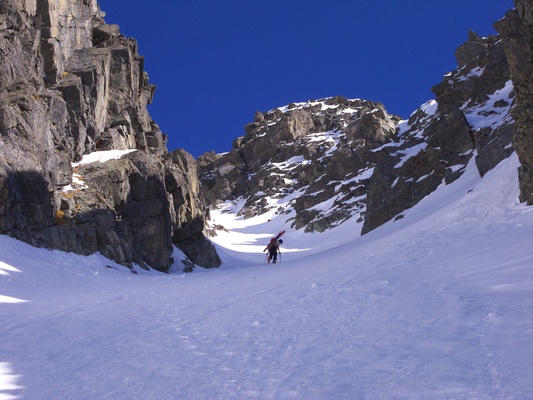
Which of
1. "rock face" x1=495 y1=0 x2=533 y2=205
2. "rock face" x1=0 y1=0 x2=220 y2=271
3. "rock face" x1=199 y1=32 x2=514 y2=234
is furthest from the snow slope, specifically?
"rock face" x1=199 y1=32 x2=514 y2=234

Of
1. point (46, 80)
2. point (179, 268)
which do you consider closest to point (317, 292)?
point (179, 268)

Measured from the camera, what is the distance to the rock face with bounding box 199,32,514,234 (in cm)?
4419

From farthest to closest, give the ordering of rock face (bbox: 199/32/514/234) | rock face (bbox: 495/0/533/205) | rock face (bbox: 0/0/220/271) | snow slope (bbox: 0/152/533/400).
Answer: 1. rock face (bbox: 199/32/514/234)
2. rock face (bbox: 0/0/220/271)
3. rock face (bbox: 495/0/533/205)
4. snow slope (bbox: 0/152/533/400)

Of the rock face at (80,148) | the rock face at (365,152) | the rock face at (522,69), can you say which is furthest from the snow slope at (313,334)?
the rock face at (365,152)

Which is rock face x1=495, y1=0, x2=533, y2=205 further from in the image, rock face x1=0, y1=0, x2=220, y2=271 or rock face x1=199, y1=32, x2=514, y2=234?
rock face x1=0, y1=0, x2=220, y2=271

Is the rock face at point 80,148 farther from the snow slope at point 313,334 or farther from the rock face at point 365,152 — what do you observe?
the rock face at point 365,152

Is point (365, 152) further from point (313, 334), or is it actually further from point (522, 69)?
point (313, 334)

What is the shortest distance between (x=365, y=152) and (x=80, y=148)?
7417cm

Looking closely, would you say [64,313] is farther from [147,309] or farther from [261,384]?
[261,384]

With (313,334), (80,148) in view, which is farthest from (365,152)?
(313,334)

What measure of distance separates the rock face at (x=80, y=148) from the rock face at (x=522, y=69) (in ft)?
73.4

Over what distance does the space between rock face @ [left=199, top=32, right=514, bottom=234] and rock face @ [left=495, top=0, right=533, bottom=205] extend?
12062 mm

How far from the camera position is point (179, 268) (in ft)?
124

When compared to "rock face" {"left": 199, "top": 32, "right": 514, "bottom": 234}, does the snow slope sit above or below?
below
